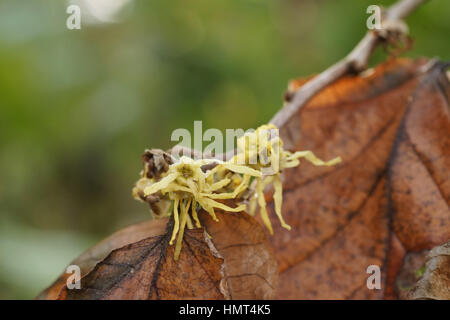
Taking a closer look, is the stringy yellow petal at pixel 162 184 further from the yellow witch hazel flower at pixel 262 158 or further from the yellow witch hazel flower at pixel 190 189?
the yellow witch hazel flower at pixel 262 158

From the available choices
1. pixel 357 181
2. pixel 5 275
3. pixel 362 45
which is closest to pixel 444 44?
pixel 362 45

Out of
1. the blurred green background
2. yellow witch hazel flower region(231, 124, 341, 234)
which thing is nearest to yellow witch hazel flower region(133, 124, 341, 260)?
yellow witch hazel flower region(231, 124, 341, 234)

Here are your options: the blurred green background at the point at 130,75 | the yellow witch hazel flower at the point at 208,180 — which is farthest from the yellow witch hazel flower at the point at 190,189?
the blurred green background at the point at 130,75

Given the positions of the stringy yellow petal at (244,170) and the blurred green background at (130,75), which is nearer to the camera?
the stringy yellow petal at (244,170)

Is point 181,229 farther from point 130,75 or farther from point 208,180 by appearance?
point 130,75

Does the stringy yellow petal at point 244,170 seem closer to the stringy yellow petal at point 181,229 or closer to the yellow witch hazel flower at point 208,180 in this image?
the yellow witch hazel flower at point 208,180

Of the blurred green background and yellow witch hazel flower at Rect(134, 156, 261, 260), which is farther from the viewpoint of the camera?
the blurred green background

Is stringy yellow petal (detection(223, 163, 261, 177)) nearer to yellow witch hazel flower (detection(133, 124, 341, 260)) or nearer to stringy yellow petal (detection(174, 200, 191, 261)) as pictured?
yellow witch hazel flower (detection(133, 124, 341, 260))

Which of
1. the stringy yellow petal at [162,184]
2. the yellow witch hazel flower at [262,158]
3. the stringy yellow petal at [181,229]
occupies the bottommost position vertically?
the stringy yellow petal at [181,229]

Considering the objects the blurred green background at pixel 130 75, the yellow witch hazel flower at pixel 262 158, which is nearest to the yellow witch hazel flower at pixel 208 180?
the yellow witch hazel flower at pixel 262 158

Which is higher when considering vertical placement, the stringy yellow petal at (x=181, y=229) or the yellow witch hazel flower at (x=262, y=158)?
the yellow witch hazel flower at (x=262, y=158)
